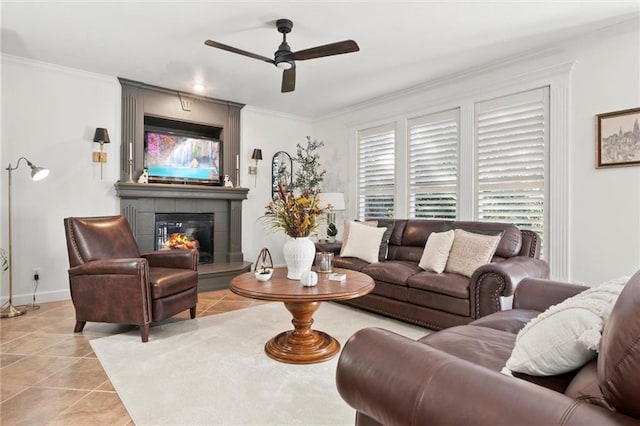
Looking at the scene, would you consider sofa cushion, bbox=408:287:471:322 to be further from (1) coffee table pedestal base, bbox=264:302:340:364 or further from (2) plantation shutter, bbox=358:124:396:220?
(2) plantation shutter, bbox=358:124:396:220

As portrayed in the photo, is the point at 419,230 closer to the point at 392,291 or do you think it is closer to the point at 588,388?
the point at 392,291

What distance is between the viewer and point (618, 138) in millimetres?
3080

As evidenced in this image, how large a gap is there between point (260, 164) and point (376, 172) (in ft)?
6.33

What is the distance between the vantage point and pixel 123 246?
11.2ft

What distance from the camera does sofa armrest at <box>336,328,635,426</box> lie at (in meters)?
0.76

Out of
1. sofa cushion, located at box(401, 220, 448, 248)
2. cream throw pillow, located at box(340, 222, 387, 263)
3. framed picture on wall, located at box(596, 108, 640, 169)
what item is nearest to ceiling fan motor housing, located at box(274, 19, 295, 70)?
cream throw pillow, located at box(340, 222, 387, 263)

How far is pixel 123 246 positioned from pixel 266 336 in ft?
5.57

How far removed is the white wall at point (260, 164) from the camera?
18.7ft

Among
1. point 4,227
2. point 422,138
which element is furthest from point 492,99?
point 4,227

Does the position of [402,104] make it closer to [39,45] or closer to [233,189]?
[233,189]

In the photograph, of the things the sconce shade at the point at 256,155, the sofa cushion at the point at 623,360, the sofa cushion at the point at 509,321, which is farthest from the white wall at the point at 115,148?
the sofa cushion at the point at 623,360

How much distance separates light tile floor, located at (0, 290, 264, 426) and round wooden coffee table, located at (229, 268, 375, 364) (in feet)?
3.15

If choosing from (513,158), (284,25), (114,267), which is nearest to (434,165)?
(513,158)

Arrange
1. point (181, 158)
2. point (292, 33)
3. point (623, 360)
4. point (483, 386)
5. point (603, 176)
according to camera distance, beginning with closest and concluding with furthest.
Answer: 1. point (623, 360)
2. point (483, 386)
3. point (603, 176)
4. point (292, 33)
5. point (181, 158)
